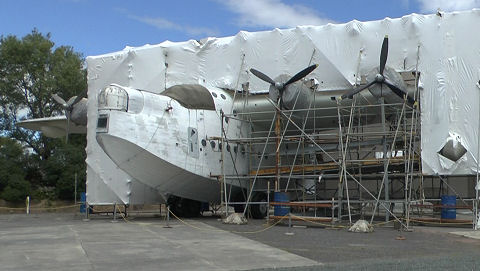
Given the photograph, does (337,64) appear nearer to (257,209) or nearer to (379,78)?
(379,78)

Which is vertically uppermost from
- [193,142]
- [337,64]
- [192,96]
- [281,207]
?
[337,64]

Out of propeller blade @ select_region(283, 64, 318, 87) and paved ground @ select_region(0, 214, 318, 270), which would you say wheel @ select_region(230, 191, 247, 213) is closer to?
propeller blade @ select_region(283, 64, 318, 87)

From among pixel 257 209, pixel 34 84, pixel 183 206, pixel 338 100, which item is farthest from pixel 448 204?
Answer: pixel 34 84

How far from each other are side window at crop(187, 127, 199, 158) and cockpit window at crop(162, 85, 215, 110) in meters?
0.96

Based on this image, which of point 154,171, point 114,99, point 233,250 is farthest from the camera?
point 154,171

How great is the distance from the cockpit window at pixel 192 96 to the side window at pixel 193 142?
96cm

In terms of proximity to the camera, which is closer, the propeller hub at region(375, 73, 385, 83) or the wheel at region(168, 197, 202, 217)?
the propeller hub at region(375, 73, 385, 83)

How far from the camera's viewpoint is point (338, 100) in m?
18.0

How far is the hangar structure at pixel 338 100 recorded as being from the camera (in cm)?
1833

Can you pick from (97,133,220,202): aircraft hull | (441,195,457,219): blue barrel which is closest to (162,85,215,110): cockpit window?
(97,133,220,202): aircraft hull

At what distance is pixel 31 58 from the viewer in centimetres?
4284

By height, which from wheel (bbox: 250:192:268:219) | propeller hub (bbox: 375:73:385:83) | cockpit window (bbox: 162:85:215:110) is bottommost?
wheel (bbox: 250:192:268:219)

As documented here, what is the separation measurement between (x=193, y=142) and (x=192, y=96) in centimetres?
187

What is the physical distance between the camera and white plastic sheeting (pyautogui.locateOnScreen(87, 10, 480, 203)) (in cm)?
1847
